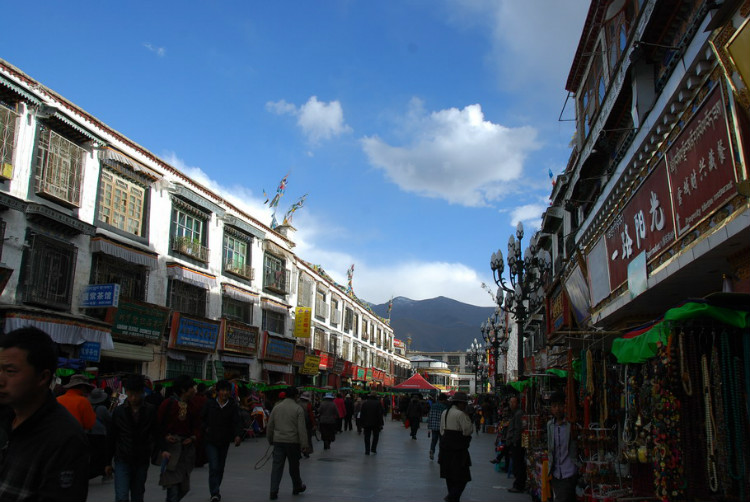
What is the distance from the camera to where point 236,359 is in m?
27.1

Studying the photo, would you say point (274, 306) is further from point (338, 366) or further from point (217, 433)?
point (217, 433)

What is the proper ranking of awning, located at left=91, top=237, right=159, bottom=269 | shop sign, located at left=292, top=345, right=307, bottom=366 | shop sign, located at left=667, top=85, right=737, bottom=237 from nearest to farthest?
shop sign, located at left=667, top=85, right=737, bottom=237, awning, located at left=91, top=237, right=159, bottom=269, shop sign, located at left=292, top=345, right=307, bottom=366

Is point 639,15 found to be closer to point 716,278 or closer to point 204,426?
point 716,278

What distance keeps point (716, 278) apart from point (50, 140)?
655 inches

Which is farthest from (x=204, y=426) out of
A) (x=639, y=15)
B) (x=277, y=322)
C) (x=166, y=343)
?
(x=277, y=322)

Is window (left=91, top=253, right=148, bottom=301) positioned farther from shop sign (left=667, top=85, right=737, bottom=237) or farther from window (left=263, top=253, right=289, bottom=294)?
shop sign (left=667, top=85, right=737, bottom=237)

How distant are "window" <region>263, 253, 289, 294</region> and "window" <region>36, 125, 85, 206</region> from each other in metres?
13.9

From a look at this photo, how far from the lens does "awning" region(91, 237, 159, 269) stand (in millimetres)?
18547

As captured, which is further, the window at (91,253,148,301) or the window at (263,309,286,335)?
the window at (263,309,286,335)

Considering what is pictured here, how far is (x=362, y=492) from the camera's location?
980 centimetres

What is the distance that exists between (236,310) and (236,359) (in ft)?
7.87

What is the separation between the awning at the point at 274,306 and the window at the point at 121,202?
10150mm

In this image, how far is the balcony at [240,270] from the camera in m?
27.1

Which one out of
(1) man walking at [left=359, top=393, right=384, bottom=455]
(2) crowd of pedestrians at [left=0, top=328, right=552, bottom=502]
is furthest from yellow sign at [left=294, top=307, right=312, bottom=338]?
(2) crowd of pedestrians at [left=0, top=328, right=552, bottom=502]
